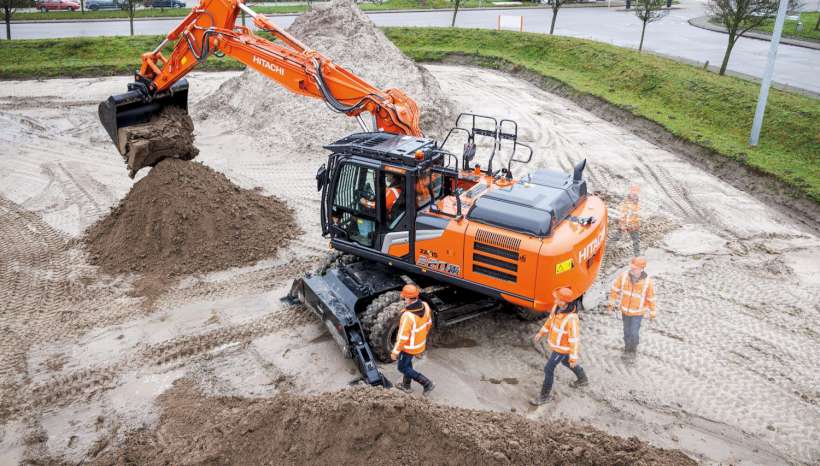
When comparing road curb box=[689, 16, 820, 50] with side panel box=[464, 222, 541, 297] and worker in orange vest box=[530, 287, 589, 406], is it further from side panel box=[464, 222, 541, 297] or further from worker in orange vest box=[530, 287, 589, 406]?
worker in orange vest box=[530, 287, 589, 406]

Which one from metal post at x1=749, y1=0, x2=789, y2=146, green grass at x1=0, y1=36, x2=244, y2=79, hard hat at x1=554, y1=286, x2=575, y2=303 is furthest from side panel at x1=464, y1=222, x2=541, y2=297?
green grass at x1=0, y1=36, x2=244, y2=79

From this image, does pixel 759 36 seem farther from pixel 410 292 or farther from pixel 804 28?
pixel 410 292

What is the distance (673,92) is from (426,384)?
47.4ft

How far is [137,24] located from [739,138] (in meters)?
26.9

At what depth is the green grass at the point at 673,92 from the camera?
Answer: 14461mm

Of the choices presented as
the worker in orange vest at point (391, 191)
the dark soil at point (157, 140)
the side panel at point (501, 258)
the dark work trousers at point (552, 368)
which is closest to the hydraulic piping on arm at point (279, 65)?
the dark soil at point (157, 140)

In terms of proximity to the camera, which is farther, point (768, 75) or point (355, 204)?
point (768, 75)

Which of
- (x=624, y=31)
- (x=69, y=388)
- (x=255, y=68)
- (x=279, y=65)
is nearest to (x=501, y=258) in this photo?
(x=279, y=65)

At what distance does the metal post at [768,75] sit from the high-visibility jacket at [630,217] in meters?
5.29

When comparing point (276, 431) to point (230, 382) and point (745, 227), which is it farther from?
point (745, 227)

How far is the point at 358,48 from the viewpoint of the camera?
17516 millimetres

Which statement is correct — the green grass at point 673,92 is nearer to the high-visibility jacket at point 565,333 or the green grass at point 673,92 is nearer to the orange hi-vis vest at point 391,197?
the high-visibility jacket at point 565,333

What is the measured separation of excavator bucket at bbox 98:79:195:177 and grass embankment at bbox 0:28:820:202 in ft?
40.8

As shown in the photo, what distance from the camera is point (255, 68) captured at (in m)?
10.1
